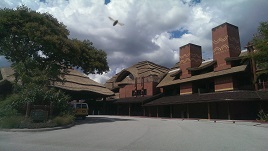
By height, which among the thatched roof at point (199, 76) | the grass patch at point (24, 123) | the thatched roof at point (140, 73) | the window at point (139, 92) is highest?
the thatched roof at point (140, 73)

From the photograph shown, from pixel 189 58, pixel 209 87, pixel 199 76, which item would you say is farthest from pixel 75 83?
pixel 209 87

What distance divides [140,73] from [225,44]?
2088 centimetres

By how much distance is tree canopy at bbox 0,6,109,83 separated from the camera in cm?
2230

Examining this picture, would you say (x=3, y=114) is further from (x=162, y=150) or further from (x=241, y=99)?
(x=241, y=99)

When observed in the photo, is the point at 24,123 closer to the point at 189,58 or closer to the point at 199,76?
the point at 199,76

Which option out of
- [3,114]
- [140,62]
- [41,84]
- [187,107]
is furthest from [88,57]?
[140,62]

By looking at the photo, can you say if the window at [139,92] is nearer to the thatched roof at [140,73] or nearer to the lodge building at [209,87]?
the lodge building at [209,87]

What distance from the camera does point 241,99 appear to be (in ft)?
86.1

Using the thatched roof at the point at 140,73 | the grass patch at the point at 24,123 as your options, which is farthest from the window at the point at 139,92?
the grass patch at the point at 24,123

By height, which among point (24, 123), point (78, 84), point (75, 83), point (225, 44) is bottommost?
point (24, 123)

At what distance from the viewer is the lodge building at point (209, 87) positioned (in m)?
29.6

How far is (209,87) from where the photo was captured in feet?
118

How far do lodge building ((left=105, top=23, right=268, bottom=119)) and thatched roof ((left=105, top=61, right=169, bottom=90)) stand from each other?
0.29 metres

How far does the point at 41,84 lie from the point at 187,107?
1959 cm
